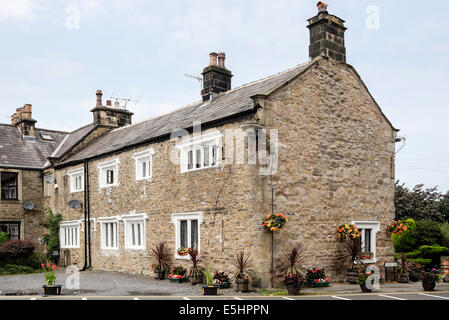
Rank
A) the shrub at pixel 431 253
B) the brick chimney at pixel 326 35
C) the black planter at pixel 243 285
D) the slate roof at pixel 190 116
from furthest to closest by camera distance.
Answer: the shrub at pixel 431 253 < the brick chimney at pixel 326 35 < the slate roof at pixel 190 116 < the black planter at pixel 243 285

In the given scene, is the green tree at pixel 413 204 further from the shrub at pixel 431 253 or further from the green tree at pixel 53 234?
the green tree at pixel 53 234

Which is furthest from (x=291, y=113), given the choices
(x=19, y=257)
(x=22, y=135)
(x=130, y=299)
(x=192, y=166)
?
(x=22, y=135)

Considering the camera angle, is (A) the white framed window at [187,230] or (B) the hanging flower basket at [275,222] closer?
(B) the hanging flower basket at [275,222]

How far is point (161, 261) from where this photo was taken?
59.5 ft

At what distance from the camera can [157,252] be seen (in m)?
18.6

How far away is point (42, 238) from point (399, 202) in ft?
69.0

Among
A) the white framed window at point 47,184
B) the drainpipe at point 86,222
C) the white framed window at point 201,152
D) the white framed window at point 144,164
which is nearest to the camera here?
the white framed window at point 201,152

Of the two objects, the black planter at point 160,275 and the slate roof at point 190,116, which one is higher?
the slate roof at point 190,116

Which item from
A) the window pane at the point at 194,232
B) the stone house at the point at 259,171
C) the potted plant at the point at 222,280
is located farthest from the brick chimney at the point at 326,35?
the potted plant at the point at 222,280

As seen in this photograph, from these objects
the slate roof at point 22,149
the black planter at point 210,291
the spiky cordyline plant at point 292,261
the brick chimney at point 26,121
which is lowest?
the black planter at point 210,291

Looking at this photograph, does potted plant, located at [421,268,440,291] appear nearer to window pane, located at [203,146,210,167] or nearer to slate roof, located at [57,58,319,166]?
slate roof, located at [57,58,319,166]

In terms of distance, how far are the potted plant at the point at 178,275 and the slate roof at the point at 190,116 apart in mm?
4978

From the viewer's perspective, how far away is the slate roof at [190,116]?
661 inches
